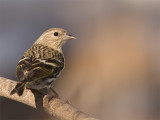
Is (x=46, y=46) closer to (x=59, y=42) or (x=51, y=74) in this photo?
(x=59, y=42)

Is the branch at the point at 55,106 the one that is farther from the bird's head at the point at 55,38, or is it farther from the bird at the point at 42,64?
the bird's head at the point at 55,38

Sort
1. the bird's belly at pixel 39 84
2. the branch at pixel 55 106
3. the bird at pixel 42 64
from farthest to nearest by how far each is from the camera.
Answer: the bird's belly at pixel 39 84 → the bird at pixel 42 64 → the branch at pixel 55 106

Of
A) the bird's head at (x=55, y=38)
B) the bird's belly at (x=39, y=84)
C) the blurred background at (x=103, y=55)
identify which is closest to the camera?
the bird's belly at (x=39, y=84)

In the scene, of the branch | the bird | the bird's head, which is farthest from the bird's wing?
the bird's head

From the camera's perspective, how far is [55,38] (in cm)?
685

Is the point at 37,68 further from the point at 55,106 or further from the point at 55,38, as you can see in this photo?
the point at 55,38

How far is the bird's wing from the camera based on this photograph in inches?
202

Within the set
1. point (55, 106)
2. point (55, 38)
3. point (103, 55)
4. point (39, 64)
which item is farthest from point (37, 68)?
point (103, 55)

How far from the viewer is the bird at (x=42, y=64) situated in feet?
16.7

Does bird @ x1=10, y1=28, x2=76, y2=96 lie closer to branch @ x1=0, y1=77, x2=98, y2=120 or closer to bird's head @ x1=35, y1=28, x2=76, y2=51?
bird's head @ x1=35, y1=28, x2=76, y2=51

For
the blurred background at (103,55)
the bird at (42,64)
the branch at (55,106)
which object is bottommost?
the blurred background at (103,55)

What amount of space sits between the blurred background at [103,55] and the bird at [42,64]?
9.73ft

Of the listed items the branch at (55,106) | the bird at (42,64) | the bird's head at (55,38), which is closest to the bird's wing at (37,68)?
the bird at (42,64)

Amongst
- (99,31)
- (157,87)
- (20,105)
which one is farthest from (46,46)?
(99,31)
